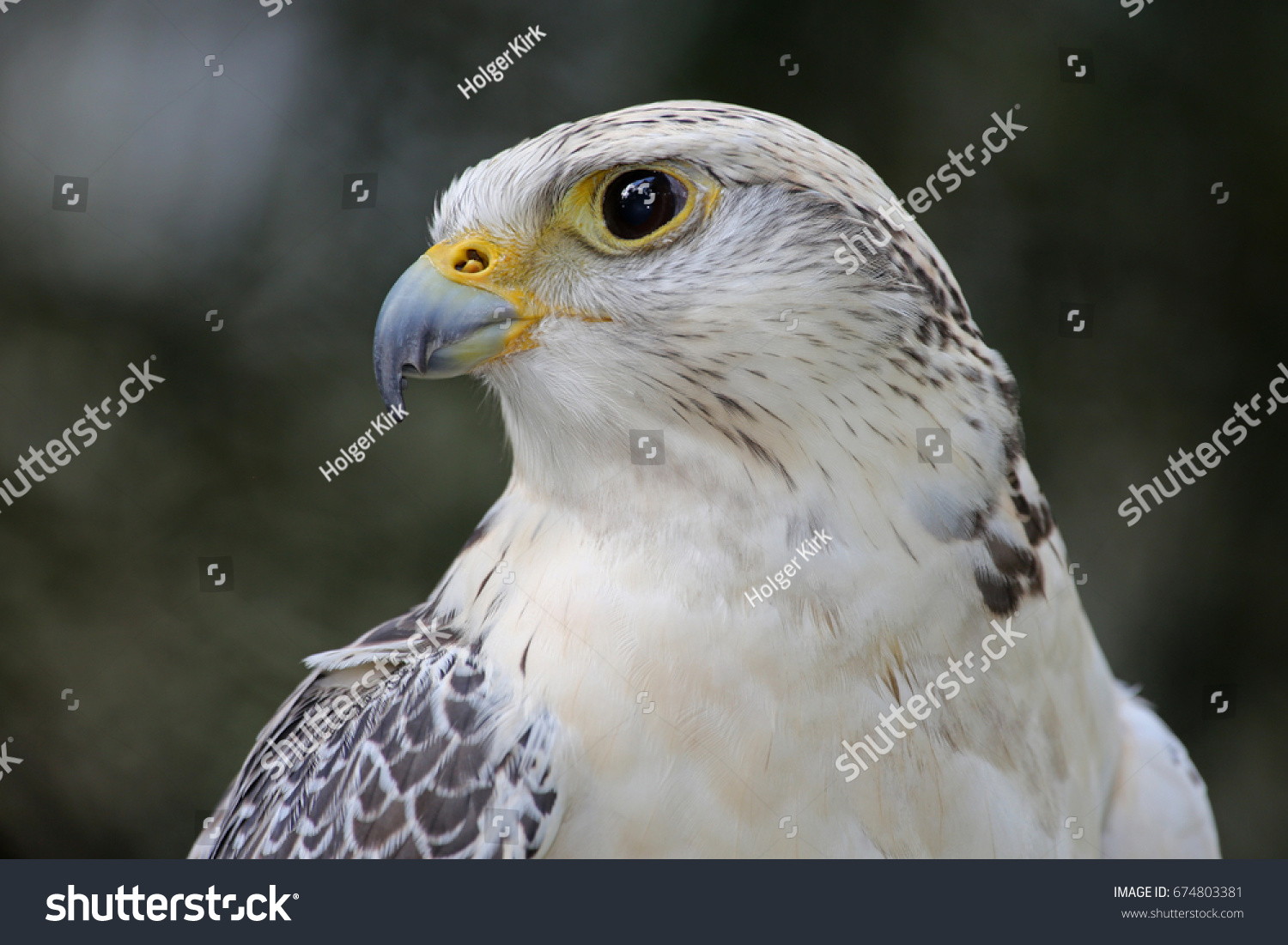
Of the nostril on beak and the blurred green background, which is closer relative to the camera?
the nostril on beak

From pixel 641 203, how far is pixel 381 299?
1859mm

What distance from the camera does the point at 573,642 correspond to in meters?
1.38

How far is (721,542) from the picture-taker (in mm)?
1379

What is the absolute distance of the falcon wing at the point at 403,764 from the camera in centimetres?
134

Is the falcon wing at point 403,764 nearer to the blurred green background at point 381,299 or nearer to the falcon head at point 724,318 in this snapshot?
the falcon head at point 724,318

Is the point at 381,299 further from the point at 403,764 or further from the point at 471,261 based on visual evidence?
the point at 403,764

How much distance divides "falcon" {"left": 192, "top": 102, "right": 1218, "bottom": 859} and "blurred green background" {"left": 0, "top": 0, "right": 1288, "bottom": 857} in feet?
5.11

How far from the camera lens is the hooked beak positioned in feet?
4.74

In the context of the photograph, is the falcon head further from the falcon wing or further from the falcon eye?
the falcon wing

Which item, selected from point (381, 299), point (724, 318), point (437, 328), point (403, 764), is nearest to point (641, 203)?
point (724, 318)

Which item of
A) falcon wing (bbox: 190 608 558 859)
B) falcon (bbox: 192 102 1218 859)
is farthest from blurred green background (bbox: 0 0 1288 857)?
falcon (bbox: 192 102 1218 859)

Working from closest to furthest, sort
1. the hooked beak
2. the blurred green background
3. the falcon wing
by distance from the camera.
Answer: the falcon wing < the hooked beak < the blurred green background

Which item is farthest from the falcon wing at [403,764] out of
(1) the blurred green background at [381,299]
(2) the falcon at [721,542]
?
(1) the blurred green background at [381,299]

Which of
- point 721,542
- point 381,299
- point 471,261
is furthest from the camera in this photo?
point 381,299
